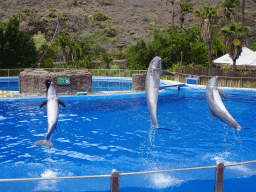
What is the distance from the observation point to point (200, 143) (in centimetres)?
1168

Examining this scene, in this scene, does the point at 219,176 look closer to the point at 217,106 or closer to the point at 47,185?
the point at 47,185

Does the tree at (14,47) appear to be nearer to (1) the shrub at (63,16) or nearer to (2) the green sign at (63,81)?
(2) the green sign at (63,81)

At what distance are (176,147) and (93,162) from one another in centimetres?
319

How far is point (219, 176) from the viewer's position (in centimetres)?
502

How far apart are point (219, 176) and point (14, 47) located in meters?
38.0


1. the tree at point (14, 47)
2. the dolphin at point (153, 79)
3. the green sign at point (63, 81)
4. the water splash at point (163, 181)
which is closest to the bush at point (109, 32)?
the tree at point (14, 47)

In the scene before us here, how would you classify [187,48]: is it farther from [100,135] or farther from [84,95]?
[100,135]

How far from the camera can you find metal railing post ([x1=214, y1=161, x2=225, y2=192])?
494 centimetres

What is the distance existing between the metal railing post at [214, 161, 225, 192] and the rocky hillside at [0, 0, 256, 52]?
52.0 metres

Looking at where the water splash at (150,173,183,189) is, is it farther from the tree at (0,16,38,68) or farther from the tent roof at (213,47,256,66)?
the tree at (0,16,38,68)

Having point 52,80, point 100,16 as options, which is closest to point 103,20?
point 100,16

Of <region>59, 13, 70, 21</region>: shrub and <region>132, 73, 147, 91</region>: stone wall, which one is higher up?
<region>59, 13, 70, 21</region>: shrub

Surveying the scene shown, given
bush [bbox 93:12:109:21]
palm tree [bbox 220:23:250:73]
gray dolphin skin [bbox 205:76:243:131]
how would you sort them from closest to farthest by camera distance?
gray dolphin skin [bbox 205:76:243:131] → palm tree [bbox 220:23:250:73] → bush [bbox 93:12:109:21]

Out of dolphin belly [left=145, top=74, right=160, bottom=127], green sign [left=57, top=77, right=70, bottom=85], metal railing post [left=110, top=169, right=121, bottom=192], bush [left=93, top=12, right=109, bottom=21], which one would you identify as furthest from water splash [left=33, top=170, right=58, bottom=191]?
bush [left=93, top=12, right=109, bottom=21]
